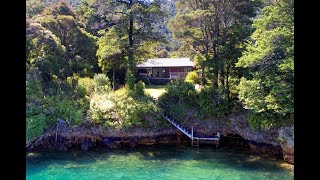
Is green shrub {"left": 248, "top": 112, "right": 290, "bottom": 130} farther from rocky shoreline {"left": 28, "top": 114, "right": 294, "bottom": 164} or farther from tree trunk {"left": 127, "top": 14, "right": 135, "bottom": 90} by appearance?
tree trunk {"left": 127, "top": 14, "right": 135, "bottom": 90}

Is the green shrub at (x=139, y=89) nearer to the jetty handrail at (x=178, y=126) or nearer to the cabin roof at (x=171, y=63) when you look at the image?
the jetty handrail at (x=178, y=126)

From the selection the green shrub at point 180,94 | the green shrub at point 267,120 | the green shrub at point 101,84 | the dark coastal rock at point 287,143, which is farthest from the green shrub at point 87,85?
the dark coastal rock at point 287,143

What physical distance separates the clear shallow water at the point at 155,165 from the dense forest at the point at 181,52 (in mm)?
2063

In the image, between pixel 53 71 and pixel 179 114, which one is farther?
pixel 53 71

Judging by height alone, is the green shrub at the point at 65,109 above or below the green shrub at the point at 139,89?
below

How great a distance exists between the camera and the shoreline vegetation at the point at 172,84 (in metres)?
16.5

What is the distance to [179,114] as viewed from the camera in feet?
66.9

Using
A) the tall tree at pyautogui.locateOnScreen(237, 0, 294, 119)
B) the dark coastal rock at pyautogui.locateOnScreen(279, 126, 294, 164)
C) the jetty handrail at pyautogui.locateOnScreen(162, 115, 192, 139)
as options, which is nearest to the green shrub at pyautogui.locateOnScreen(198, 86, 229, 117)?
the jetty handrail at pyautogui.locateOnScreen(162, 115, 192, 139)

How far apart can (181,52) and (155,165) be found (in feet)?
37.7

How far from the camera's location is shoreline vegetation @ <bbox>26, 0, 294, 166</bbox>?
16516 millimetres

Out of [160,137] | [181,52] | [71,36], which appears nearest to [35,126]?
[160,137]

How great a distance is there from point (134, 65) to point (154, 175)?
36.5ft

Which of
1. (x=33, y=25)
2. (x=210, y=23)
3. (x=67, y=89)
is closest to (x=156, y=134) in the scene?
(x=67, y=89)
